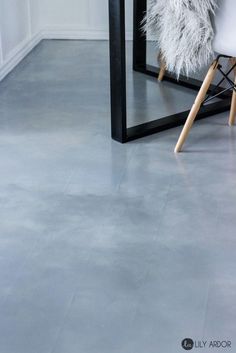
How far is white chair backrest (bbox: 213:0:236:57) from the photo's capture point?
2.21 m

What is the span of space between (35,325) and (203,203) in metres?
0.75

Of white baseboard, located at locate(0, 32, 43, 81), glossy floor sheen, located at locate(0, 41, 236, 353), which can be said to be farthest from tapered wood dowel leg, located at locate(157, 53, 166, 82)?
white baseboard, located at locate(0, 32, 43, 81)

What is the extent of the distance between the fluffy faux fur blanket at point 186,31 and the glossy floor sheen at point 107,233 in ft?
1.09

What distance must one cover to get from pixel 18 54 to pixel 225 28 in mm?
1550

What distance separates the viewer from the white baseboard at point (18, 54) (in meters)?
3.33

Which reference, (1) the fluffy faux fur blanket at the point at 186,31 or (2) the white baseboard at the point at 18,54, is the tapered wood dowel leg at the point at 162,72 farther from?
(2) the white baseboard at the point at 18,54

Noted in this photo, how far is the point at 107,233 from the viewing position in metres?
1.96

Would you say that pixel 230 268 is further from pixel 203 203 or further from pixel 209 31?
pixel 209 31

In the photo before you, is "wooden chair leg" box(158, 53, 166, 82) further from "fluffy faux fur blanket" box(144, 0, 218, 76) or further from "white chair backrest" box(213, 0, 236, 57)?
"white chair backrest" box(213, 0, 236, 57)

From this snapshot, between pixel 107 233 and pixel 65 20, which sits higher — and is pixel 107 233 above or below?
below

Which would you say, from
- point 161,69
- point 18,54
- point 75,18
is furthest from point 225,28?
point 75,18

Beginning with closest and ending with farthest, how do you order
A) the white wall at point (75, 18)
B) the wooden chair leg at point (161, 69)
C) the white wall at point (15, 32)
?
the wooden chair leg at point (161, 69), the white wall at point (15, 32), the white wall at point (75, 18)

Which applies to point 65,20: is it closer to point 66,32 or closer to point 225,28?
point 66,32

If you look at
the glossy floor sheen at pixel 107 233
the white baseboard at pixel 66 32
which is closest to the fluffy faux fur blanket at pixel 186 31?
the glossy floor sheen at pixel 107 233
